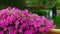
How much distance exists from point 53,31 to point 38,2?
1619 cm

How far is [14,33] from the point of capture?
232 centimetres

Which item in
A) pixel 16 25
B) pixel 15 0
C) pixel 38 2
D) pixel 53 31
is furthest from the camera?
pixel 38 2

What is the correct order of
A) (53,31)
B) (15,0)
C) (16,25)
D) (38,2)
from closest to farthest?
1. (16,25)
2. (53,31)
3. (15,0)
4. (38,2)

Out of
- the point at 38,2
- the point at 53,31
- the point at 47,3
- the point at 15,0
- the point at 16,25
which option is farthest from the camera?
the point at 47,3

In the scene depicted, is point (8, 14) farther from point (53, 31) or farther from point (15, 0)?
point (15, 0)

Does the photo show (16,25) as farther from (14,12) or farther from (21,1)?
(21,1)

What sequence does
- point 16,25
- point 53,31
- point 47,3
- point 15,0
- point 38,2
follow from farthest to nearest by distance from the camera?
1. point 47,3
2. point 38,2
3. point 15,0
4. point 53,31
5. point 16,25

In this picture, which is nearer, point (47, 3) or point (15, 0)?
point (15, 0)

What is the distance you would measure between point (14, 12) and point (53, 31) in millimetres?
489

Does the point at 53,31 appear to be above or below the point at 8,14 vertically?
below

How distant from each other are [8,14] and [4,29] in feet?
0.63

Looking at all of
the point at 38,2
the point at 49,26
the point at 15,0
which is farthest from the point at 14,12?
the point at 38,2

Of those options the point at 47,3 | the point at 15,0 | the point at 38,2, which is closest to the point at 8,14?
the point at 15,0

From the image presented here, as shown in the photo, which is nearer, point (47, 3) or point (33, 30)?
point (33, 30)
